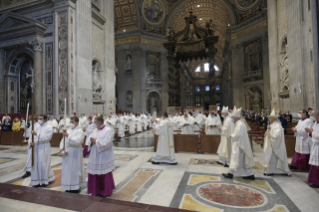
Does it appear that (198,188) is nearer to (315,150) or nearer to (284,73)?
(315,150)

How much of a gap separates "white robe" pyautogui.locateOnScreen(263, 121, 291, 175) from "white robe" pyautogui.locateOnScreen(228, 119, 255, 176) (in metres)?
0.69

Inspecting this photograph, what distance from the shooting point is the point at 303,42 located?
9.55 metres

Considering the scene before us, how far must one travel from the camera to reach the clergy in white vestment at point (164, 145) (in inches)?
246

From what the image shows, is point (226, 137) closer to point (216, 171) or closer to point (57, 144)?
point (216, 171)

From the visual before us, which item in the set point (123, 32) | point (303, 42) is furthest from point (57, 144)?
point (123, 32)

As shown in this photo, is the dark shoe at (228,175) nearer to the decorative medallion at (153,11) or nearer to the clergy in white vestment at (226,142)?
the clergy in white vestment at (226,142)

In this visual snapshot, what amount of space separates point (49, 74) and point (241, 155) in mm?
13263

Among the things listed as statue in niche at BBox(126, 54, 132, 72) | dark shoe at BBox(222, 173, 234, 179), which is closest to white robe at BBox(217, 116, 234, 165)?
dark shoe at BBox(222, 173, 234, 179)

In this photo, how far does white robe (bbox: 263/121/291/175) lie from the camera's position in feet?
16.3

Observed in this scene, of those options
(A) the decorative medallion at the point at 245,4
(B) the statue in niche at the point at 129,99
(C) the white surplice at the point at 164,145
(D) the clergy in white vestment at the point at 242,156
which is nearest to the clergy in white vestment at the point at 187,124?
(C) the white surplice at the point at 164,145

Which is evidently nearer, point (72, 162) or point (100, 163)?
point (100, 163)

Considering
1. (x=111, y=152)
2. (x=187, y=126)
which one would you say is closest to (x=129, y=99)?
(x=187, y=126)

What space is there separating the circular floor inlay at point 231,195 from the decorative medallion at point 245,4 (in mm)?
23938

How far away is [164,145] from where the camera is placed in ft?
20.7
